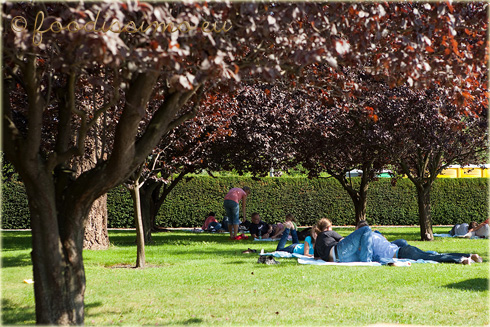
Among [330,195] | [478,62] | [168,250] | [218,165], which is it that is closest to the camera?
[478,62]

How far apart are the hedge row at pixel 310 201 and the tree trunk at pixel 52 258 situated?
1810 cm

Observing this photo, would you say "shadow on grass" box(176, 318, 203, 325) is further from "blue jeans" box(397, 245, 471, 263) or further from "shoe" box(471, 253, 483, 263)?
"shoe" box(471, 253, 483, 263)

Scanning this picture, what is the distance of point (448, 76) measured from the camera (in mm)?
5133

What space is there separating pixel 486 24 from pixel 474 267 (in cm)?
538

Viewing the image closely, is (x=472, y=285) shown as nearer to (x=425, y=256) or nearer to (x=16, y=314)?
(x=425, y=256)

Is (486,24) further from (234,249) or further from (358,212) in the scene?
(358,212)

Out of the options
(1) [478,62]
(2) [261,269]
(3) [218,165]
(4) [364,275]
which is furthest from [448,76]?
(3) [218,165]

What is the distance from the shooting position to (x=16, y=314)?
6.12 meters

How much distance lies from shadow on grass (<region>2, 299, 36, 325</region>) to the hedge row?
54.1ft

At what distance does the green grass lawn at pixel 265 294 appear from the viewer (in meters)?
5.80

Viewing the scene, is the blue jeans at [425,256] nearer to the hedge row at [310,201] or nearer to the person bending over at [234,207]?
the person bending over at [234,207]

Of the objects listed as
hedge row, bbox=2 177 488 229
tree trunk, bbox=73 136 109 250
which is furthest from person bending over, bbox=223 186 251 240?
hedge row, bbox=2 177 488 229

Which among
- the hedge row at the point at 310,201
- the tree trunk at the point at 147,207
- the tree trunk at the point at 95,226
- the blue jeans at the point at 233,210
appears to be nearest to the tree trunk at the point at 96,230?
the tree trunk at the point at 95,226

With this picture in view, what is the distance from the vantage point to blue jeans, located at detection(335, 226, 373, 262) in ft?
32.2
